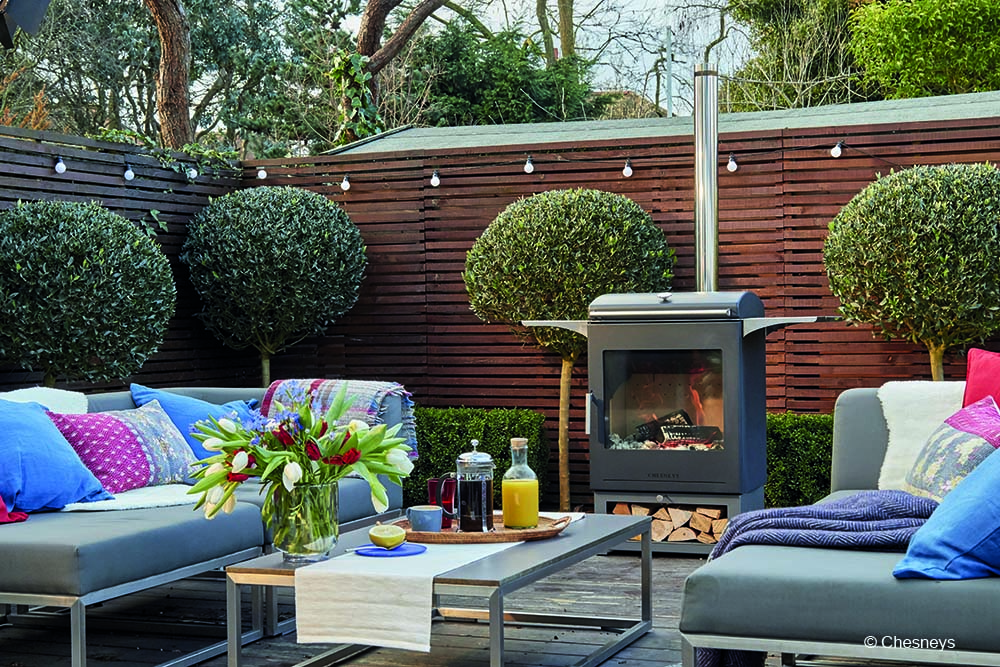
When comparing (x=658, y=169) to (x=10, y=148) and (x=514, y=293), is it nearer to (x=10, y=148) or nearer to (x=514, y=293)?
(x=514, y=293)

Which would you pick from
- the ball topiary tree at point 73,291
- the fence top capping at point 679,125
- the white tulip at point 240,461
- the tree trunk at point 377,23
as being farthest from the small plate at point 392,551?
the tree trunk at point 377,23

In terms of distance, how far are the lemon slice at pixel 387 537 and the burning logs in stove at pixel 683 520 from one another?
2200 millimetres

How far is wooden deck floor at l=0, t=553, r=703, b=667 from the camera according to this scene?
3.85m

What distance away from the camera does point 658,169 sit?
22.4 ft

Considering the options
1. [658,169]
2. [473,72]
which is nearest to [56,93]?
[473,72]

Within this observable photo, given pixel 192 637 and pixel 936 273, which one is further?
pixel 936 273

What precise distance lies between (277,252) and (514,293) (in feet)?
4.55

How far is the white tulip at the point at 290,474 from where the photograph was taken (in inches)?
128

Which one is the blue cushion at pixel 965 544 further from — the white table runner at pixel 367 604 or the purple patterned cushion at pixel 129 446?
the purple patterned cushion at pixel 129 446

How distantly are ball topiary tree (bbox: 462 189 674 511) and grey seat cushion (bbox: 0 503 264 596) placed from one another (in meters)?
2.57

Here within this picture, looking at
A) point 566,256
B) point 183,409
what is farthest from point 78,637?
point 566,256

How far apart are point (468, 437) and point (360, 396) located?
4.82ft

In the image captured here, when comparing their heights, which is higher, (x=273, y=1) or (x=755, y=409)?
(x=273, y=1)

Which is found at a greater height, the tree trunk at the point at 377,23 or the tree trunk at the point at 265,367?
the tree trunk at the point at 377,23
